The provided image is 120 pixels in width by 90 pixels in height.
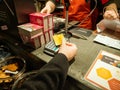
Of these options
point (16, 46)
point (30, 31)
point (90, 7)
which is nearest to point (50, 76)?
point (30, 31)

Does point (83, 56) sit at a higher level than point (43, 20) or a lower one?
lower

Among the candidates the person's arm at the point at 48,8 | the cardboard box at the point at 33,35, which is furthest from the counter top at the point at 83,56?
the person's arm at the point at 48,8

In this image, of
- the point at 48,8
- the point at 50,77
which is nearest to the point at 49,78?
the point at 50,77

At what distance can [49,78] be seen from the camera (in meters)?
0.48

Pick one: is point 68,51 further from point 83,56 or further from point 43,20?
point 43,20

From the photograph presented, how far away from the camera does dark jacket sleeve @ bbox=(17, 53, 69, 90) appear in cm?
47

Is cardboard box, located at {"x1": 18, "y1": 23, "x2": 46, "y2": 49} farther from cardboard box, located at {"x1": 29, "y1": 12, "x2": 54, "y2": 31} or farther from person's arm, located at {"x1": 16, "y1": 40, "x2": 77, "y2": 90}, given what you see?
person's arm, located at {"x1": 16, "y1": 40, "x2": 77, "y2": 90}

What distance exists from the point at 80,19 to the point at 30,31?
2.37 ft

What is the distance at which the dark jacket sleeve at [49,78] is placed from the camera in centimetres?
47

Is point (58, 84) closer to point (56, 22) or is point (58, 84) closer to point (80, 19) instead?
point (56, 22)

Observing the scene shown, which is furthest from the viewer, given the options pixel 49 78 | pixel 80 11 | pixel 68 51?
pixel 80 11

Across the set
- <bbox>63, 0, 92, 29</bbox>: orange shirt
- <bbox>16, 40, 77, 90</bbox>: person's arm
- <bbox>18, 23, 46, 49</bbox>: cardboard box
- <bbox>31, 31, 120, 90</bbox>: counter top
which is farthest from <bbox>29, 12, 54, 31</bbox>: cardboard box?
<bbox>63, 0, 92, 29</bbox>: orange shirt

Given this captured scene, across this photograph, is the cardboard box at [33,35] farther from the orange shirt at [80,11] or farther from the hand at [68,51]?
the orange shirt at [80,11]

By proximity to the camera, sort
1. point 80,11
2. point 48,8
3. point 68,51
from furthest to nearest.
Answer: point 80,11
point 48,8
point 68,51
